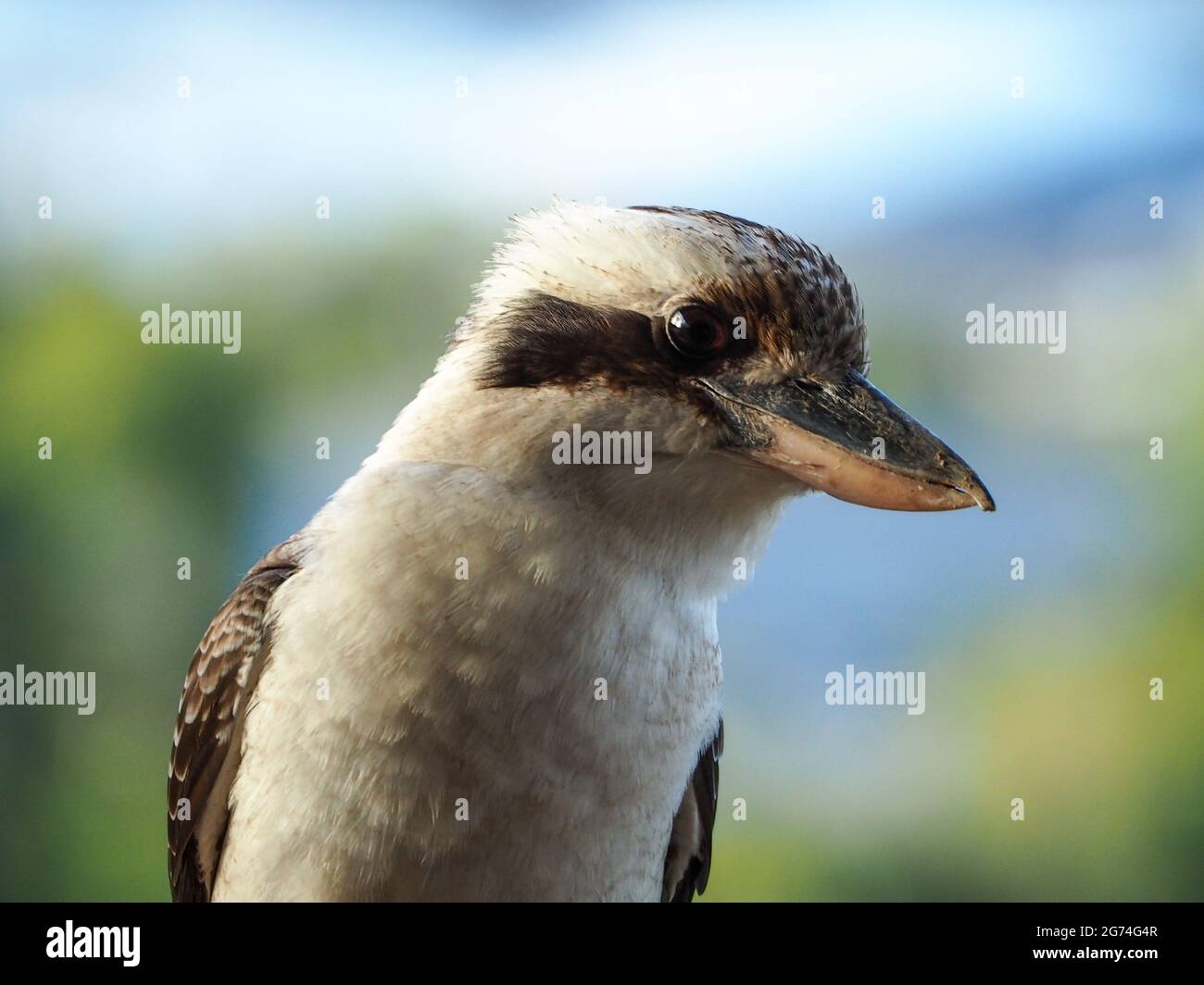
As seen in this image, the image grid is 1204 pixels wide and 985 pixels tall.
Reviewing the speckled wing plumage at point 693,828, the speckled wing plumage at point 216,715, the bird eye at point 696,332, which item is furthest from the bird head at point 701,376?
the speckled wing plumage at point 693,828

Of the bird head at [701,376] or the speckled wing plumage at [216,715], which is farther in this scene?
the speckled wing plumage at [216,715]

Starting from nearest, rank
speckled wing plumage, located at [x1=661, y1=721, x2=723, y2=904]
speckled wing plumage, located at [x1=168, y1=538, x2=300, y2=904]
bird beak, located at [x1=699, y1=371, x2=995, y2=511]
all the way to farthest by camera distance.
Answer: bird beak, located at [x1=699, y1=371, x2=995, y2=511]
speckled wing plumage, located at [x1=168, y1=538, x2=300, y2=904]
speckled wing plumage, located at [x1=661, y1=721, x2=723, y2=904]

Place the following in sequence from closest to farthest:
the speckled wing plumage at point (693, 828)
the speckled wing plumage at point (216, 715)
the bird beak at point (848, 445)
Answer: the bird beak at point (848, 445) < the speckled wing plumage at point (216, 715) < the speckled wing plumage at point (693, 828)

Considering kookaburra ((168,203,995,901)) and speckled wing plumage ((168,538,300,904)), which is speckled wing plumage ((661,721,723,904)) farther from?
speckled wing plumage ((168,538,300,904))

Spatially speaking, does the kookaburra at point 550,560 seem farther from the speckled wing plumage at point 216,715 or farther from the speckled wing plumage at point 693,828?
the speckled wing plumage at point 693,828

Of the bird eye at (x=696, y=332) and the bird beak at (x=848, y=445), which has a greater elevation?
the bird eye at (x=696, y=332)

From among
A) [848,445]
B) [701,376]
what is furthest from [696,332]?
[848,445]

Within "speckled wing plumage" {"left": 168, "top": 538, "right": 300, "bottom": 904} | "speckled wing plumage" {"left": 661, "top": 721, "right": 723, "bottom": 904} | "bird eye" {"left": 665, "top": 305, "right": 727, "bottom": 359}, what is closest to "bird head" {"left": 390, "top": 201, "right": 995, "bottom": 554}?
"bird eye" {"left": 665, "top": 305, "right": 727, "bottom": 359}

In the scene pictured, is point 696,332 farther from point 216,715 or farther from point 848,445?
point 216,715
